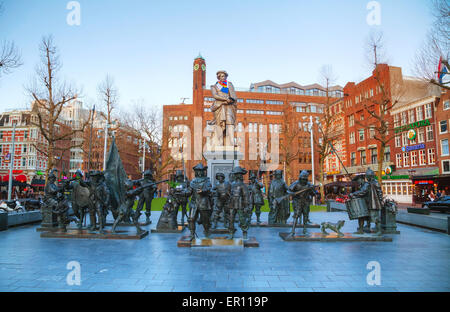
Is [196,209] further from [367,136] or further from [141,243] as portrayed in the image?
[367,136]

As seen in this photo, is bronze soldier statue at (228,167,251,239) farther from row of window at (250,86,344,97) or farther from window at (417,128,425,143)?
row of window at (250,86,344,97)

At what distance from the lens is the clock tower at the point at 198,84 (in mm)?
60125

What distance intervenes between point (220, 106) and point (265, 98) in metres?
53.1

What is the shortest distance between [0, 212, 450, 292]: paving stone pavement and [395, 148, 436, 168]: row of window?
27252 mm

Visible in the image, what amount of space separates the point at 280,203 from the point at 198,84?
5387 centimetres

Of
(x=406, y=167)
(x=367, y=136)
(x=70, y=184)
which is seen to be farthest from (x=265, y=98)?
(x=70, y=184)

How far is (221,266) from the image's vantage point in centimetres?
533

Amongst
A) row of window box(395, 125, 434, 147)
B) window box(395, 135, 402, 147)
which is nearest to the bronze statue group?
row of window box(395, 125, 434, 147)

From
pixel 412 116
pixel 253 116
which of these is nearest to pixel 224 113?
pixel 412 116

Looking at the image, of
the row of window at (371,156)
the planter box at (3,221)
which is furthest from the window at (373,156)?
the planter box at (3,221)

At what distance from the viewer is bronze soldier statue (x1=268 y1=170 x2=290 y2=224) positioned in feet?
36.6

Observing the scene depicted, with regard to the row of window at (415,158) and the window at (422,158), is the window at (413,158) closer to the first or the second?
the row of window at (415,158)

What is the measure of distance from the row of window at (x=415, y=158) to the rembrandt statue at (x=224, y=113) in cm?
2868

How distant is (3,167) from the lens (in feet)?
160
